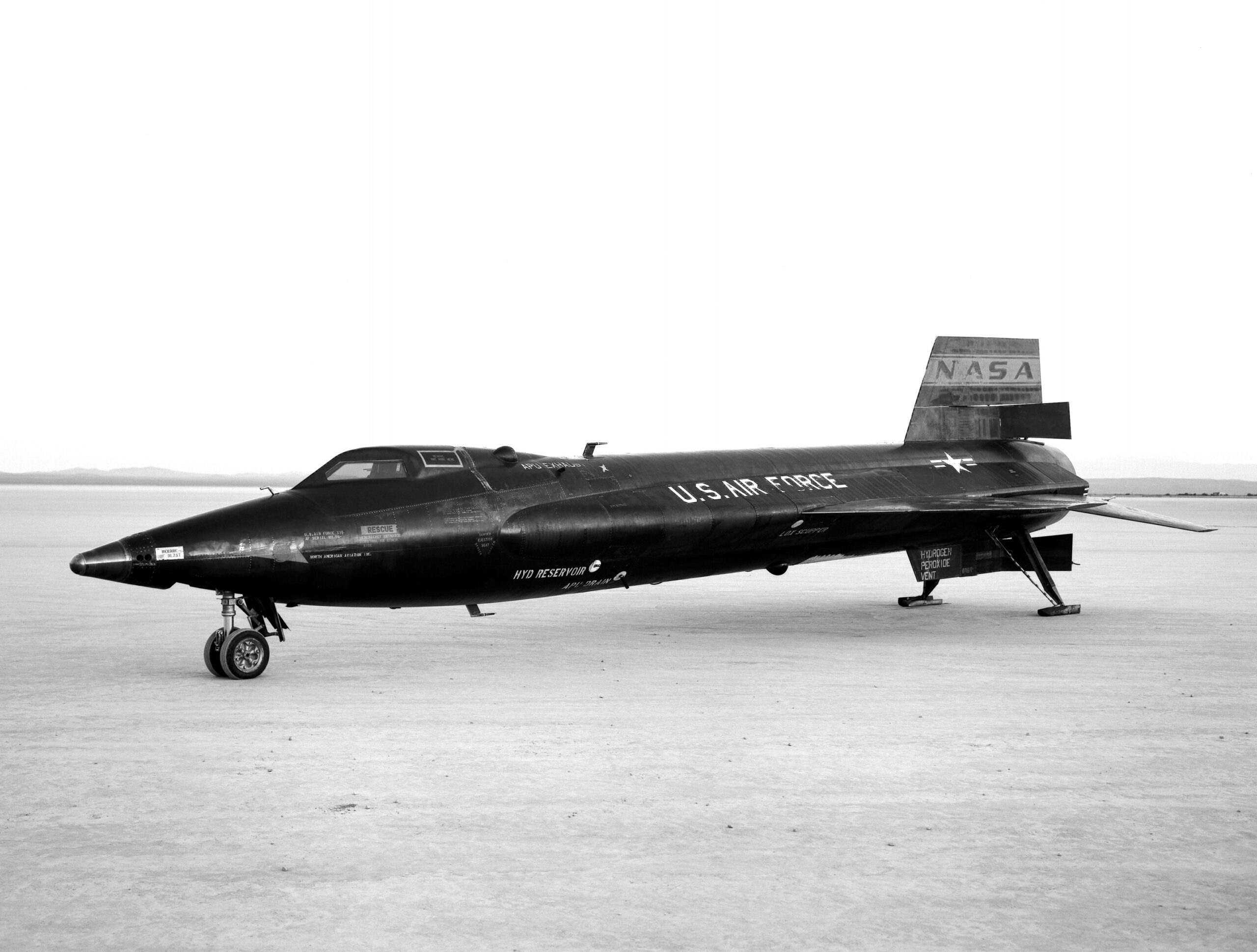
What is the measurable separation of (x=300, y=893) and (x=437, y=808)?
1.31 meters

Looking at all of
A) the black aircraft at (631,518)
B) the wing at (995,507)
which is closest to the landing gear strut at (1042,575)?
the black aircraft at (631,518)

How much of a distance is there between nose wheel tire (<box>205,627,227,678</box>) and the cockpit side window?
170 cm

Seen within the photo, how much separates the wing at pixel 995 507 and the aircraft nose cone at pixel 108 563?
711 centimetres

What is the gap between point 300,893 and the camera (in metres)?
4.96

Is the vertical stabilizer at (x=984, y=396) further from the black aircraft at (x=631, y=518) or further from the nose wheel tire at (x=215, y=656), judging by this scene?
the nose wheel tire at (x=215, y=656)

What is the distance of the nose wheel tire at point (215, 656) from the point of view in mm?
10250

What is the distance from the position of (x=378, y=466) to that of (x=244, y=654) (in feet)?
6.83

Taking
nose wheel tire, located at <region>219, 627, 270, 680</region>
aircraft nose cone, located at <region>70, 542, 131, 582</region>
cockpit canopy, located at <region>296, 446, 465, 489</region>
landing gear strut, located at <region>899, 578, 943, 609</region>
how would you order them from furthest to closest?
1. landing gear strut, located at <region>899, 578, 943, 609</region>
2. cockpit canopy, located at <region>296, 446, 465, 489</region>
3. nose wheel tire, located at <region>219, 627, 270, 680</region>
4. aircraft nose cone, located at <region>70, 542, 131, 582</region>

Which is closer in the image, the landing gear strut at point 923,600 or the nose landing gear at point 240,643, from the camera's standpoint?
the nose landing gear at point 240,643

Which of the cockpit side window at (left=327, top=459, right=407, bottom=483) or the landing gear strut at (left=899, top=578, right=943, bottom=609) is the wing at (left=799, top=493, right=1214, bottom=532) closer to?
the landing gear strut at (left=899, top=578, right=943, bottom=609)

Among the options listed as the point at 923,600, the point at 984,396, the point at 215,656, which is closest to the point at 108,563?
the point at 215,656

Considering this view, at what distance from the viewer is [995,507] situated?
47.8 feet

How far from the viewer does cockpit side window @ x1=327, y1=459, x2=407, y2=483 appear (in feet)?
36.2

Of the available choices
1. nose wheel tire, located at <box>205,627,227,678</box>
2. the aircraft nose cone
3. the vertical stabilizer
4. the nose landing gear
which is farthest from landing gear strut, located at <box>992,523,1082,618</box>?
the aircraft nose cone
